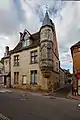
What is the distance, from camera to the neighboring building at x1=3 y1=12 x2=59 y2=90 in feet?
77.3

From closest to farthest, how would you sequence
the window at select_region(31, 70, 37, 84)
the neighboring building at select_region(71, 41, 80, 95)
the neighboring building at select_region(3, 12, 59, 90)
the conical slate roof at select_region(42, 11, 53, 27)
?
1. the neighboring building at select_region(71, 41, 80, 95)
2. the neighboring building at select_region(3, 12, 59, 90)
3. the conical slate roof at select_region(42, 11, 53, 27)
4. the window at select_region(31, 70, 37, 84)

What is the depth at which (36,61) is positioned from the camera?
25109mm

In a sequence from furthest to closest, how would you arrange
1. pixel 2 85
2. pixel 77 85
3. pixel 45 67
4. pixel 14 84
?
pixel 2 85
pixel 14 84
pixel 45 67
pixel 77 85

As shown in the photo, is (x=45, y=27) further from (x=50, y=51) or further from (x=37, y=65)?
(x=37, y=65)

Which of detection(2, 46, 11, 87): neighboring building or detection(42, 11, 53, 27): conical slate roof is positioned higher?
detection(42, 11, 53, 27): conical slate roof

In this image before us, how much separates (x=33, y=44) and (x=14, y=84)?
853 cm

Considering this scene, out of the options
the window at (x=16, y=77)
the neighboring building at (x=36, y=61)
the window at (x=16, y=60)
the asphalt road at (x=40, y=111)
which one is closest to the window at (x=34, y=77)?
the neighboring building at (x=36, y=61)

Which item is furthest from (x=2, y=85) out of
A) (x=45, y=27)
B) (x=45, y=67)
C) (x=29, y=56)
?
(x=45, y=27)

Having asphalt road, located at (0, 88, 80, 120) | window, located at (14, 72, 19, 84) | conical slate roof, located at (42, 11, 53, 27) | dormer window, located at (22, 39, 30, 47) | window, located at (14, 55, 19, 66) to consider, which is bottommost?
asphalt road, located at (0, 88, 80, 120)

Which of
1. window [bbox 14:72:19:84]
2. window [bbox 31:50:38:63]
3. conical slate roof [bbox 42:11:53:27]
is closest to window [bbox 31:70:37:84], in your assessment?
window [bbox 31:50:38:63]

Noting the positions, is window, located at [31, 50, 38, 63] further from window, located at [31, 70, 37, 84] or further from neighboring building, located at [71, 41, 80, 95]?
neighboring building, located at [71, 41, 80, 95]

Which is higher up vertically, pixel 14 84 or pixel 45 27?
pixel 45 27

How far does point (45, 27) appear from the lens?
2428 cm

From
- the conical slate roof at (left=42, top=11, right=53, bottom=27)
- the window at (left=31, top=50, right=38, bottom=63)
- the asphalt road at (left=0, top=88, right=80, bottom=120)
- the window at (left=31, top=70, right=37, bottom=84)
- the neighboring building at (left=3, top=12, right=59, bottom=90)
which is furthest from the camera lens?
the window at (left=31, top=50, right=38, bottom=63)
